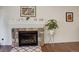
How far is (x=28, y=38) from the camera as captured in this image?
24.2ft

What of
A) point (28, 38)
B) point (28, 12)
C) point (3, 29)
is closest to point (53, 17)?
point (28, 12)

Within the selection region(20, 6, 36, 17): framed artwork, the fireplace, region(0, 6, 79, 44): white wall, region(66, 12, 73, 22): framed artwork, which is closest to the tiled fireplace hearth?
the fireplace

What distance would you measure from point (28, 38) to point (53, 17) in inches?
66.9

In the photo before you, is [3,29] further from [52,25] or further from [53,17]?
[53,17]

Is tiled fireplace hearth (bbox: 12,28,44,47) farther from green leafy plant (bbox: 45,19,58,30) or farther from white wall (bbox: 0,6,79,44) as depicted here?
green leafy plant (bbox: 45,19,58,30)

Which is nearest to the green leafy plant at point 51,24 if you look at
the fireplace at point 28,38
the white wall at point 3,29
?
the fireplace at point 28,38

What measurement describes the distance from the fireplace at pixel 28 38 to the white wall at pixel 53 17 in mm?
360

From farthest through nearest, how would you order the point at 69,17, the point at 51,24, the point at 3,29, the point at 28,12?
the point at 69,17
the point at 28,12
the point at 3,29
the point at 51,24

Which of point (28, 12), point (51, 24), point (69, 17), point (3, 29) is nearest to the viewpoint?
point (51, 24)

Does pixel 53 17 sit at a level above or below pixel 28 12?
below

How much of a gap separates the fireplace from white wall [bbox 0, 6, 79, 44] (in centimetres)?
36

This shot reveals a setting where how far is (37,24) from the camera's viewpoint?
24.0 ft
